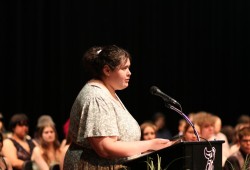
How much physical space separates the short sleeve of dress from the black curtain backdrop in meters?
7.82

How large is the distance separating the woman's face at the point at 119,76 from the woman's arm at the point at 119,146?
32 cm

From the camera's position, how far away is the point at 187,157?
9.70 ft

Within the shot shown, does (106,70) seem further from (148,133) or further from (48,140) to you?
(48,140)

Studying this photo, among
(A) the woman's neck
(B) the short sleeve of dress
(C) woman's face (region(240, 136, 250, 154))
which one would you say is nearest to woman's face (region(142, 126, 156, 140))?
(C) woman's face (region(240, 136, 250, 154))

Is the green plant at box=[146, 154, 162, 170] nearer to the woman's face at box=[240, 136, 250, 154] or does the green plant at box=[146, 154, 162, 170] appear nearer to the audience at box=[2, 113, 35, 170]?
the woman's face at box=[240, 136, 250, 154]

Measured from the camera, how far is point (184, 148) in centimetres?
296

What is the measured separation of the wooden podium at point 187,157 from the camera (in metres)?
2.97

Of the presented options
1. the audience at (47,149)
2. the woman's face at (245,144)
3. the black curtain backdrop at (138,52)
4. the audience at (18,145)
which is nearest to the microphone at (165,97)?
Answer: the woman's face at (245,144)

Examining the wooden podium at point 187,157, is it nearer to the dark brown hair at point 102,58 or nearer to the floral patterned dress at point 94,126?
the floral patterned dress at point 94,126

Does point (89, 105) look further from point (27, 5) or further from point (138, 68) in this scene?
point (138, 68)

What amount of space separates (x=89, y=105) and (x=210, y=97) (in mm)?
9271

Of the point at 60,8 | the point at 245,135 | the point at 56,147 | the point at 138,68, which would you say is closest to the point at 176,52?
the point at 138,68

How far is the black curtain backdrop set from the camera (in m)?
11.0

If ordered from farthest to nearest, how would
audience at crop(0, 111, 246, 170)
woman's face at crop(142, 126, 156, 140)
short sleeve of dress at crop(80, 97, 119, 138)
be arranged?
woman's face at crop(142, 126, 156, 140) < audience at crop(0, 111, 246, 170) < short sleeve of dress at crop(80, 97, 119, 138)
